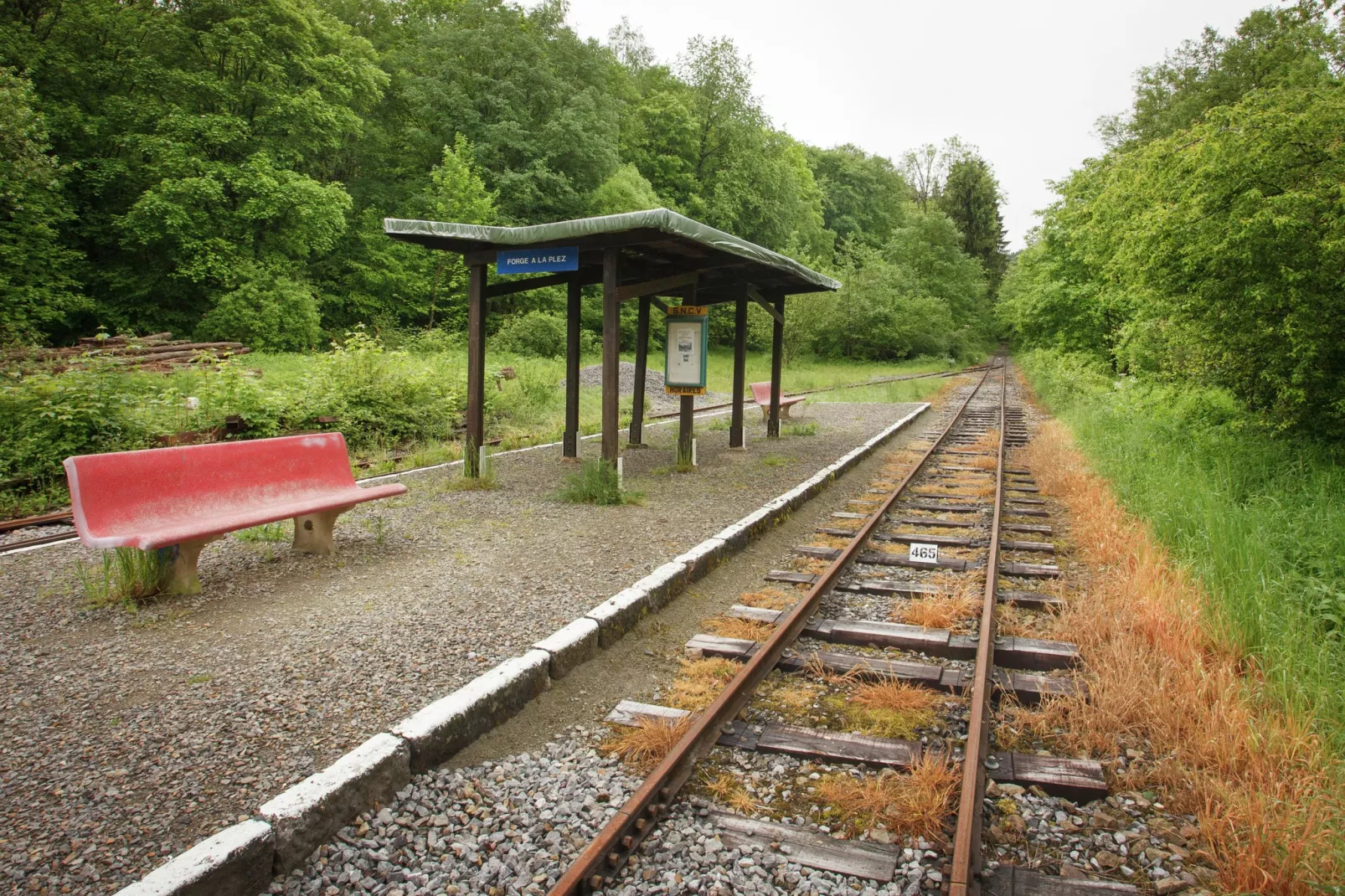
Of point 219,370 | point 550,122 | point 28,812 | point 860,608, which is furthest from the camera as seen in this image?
point 550,122

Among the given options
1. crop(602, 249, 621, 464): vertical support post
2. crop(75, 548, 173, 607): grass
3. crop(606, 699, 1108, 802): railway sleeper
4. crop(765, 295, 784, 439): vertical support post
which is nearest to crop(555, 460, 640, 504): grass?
crop(602, 249, 621, 464): vertical support post

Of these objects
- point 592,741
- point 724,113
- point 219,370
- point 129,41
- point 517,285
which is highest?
point 724,113

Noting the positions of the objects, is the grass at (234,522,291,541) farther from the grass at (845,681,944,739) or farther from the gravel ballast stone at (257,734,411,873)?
the grass at (845,681,944,739)

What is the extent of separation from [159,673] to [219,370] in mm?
8146

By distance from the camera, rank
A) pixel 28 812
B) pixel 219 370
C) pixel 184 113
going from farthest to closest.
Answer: pixel 184 113 < pixel 219 370 < pixel 28 812

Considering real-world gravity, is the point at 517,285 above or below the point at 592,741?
above

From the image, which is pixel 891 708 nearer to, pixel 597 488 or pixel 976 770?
pixel 976 770

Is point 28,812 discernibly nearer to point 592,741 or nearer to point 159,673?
point 159,673

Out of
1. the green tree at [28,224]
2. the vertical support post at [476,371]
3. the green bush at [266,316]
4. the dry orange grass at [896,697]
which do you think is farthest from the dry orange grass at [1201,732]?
the green bush at [266,316]

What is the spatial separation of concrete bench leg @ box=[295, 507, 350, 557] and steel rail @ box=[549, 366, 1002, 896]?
370 cm

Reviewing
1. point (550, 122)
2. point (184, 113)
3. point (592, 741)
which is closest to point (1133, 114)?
point (550, 122)

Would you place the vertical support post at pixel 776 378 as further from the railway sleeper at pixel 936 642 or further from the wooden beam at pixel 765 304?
the railway sleeper at pixel 936 642

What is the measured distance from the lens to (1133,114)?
35781 mm

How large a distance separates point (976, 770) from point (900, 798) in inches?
13.1
